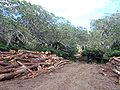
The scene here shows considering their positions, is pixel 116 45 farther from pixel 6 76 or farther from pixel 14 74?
pixel 6 76

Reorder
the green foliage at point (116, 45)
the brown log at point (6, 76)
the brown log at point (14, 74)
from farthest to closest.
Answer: the green foliage at point (116, 45) → the brown log at point (14, 74) → the brown log at point (6, 76)

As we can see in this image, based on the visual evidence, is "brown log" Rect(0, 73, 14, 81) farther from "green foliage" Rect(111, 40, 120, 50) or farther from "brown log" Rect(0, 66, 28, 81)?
"green foliage" Rect(111, 40, 120, 50)

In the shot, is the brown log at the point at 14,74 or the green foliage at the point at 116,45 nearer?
the brown log at the point at 14,74

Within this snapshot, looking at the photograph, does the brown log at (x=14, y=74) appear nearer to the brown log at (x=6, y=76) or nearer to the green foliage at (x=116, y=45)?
the brown log at (x=6, y=76)

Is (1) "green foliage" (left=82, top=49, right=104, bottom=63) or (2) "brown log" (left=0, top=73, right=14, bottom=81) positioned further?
(1) "green foliage" (left=82, top=49, right=104, bottom=63)

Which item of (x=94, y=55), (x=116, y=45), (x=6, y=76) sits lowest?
(x=6, y=76)

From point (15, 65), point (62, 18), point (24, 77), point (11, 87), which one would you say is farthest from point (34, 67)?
point (62, 18)

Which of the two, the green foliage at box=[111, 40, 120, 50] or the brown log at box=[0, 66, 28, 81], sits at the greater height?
the green foliage at box=[111, 40, 120, 50]

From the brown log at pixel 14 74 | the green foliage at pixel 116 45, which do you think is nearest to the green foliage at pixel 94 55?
the green foliage at pixel 116 45

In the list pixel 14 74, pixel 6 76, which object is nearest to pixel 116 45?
pixel 14 74

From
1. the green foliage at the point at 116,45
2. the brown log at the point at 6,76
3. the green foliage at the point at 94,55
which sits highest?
the green foliage at the point at 116,45

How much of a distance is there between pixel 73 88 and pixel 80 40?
121 feet

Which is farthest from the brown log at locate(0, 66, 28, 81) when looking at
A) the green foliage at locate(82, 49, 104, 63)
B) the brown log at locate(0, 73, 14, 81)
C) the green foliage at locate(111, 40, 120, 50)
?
the green foliage at locate(111, 40, 120, 50)

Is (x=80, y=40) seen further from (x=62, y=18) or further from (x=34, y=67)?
(x=34, y=67)
